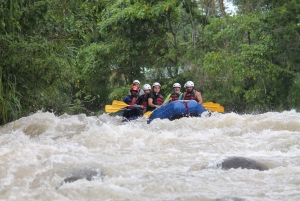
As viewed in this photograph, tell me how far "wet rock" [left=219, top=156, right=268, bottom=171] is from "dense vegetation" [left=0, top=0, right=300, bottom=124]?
12.3 feet

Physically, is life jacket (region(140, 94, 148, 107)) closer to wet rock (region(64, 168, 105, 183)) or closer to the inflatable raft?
the inflatable raft

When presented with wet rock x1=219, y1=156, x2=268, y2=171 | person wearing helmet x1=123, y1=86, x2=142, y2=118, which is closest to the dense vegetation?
person wearing helmet x1=123, y1=86, x2=142, y2=118

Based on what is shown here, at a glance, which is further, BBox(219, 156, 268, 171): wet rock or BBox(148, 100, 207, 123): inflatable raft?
BBox(148, 100, 207, 123): inflatable raft

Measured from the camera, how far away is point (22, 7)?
28.2 feet

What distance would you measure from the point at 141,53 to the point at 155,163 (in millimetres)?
13321

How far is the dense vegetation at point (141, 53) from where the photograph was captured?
8.82 m

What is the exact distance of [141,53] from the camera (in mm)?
19219

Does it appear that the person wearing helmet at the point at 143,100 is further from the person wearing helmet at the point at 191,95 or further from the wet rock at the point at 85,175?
the wet rock at the point at 85,175

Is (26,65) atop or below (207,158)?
atop

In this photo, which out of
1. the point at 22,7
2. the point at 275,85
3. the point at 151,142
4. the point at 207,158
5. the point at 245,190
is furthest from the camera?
the point at 275,85

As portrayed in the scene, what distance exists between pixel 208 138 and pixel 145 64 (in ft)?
37.2

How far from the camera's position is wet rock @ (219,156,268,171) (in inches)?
223

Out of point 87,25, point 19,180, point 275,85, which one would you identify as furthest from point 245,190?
point 275,85

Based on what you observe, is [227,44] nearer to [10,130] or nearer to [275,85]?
[275,85]
